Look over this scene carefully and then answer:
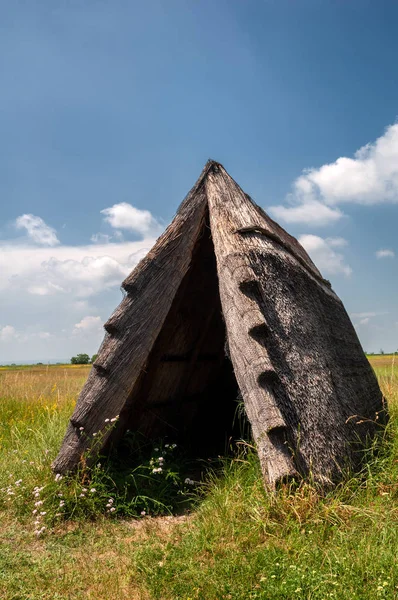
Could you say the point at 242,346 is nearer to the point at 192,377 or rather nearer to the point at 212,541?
the point at 212,541

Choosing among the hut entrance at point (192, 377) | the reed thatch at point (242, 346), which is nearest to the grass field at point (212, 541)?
the reed thatch at point (242, 346)

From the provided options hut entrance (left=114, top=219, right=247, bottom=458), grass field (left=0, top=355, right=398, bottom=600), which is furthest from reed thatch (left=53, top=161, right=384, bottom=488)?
grass field (left=0, top=355, right=398, bottom=600)

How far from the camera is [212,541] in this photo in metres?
3.55

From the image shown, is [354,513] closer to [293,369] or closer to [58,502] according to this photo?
[293,369]

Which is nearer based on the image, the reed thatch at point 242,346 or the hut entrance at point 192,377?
the reed thatch at point 242,346

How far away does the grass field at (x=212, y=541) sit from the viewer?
297 cm

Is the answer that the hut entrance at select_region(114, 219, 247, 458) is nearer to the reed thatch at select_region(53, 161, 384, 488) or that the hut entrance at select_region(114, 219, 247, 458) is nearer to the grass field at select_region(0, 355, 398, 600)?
the reed thatch at select_region(53, 161, 384, 488)

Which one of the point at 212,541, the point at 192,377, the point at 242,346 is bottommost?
the point at 212,541

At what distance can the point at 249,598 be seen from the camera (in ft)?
9.32

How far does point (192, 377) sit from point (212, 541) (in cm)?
331

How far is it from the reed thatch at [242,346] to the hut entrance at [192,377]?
0.02m

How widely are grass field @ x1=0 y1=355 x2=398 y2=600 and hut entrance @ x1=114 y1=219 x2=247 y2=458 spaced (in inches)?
47.2

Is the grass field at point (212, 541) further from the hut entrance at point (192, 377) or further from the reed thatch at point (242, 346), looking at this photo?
the hut entrance at point (192, 377)

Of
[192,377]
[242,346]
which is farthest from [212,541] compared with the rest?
[192,377]
